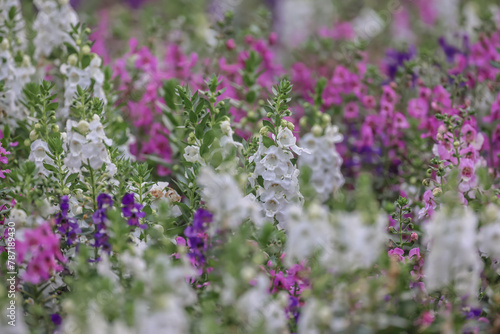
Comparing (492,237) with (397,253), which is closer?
(492,237)

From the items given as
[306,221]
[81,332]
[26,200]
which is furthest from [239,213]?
[26,200]

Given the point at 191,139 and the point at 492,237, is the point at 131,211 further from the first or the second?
the point at 492,237

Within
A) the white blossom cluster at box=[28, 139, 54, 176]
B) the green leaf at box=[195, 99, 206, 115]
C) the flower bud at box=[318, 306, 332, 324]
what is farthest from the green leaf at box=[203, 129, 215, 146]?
the flower bud at box=[318, 306, 332, 324]

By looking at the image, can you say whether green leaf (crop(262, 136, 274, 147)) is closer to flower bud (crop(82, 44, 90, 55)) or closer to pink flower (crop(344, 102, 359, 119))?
flower bud (crop(82, 44, 90, 55))

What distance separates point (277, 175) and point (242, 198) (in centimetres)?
29

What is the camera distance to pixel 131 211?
1.84 m

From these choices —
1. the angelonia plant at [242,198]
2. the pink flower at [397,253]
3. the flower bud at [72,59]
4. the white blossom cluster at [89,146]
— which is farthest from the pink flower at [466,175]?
the flower bud at [72,59]

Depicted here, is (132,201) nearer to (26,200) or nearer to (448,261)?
(26,200)

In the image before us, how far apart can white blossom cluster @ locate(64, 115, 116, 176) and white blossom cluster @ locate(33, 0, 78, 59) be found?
903 millimetres

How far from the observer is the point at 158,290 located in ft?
4.40

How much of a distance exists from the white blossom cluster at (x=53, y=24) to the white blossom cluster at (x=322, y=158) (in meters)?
1.30

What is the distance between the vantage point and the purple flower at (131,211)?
1827 millimetres

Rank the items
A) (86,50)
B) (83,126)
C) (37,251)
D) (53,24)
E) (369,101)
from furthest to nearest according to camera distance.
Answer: (369,101) < (53,24) < (86,50) < (83,126) < (37,251)

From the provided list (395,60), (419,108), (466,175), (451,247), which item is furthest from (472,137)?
(395,60)
